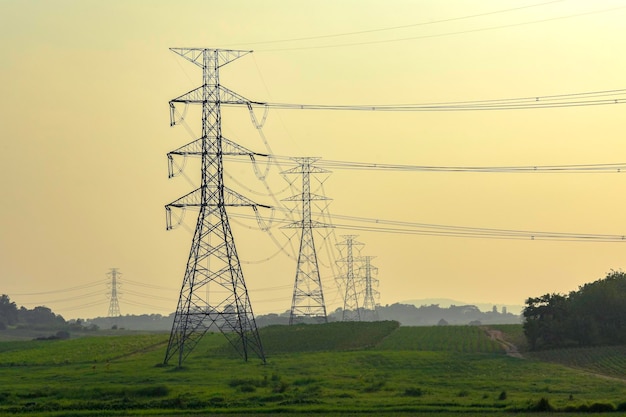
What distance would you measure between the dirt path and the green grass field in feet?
4.73

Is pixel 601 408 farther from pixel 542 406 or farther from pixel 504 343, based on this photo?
pixel 504 343

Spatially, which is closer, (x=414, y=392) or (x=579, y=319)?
(x=414, y=392)

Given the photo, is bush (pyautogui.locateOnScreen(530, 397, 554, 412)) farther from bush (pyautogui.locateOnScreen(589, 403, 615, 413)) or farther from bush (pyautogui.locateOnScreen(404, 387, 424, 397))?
bush (pyautogui.locateOnScreen(404, 387, 424, 397))

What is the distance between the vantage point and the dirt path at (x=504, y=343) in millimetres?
107375

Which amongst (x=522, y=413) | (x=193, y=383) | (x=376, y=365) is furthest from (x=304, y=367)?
(x=522, y=413)

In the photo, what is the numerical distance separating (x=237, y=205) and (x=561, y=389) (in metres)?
30.4

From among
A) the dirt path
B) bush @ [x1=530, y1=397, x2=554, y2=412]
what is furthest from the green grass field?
the dirt path

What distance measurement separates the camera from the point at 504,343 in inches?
4934

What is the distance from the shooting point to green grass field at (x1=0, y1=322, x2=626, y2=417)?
58625mm

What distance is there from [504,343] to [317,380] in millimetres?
57827

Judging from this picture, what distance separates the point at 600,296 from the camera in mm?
118750

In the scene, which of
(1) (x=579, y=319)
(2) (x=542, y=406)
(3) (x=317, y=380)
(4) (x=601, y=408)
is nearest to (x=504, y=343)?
(1) (x=579, y=319)

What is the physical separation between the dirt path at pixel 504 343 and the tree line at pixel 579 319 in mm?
2765

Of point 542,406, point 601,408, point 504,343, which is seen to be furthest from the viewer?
point 504,343
